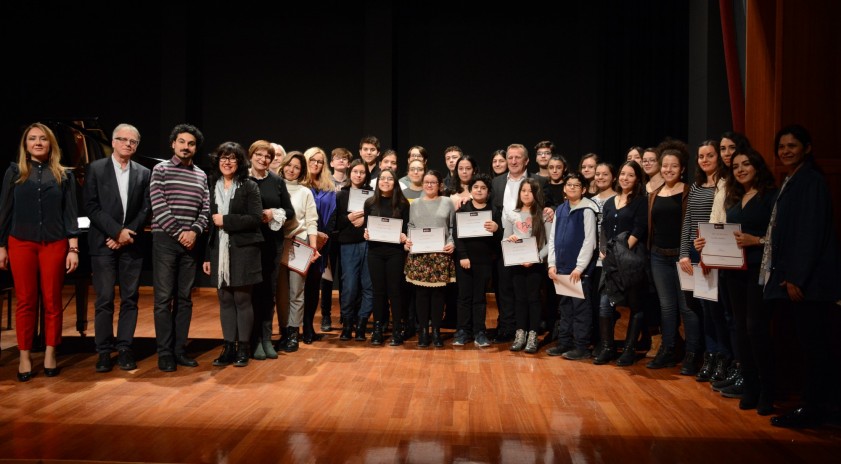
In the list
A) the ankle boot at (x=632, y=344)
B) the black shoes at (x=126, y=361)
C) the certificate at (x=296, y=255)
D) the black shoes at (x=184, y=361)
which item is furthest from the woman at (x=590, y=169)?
the black shoes at (x=126, y=361)

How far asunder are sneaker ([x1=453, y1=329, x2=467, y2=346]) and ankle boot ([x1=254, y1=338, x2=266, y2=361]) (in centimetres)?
151

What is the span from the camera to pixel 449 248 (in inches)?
206

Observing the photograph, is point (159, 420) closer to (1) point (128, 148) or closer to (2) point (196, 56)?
(1) point (128, 148)

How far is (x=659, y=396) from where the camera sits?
3.90 meters

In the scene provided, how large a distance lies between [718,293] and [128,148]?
3745 millimetres

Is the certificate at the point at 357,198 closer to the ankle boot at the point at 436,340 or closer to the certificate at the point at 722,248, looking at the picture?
the ankle boot at the point at 436,340

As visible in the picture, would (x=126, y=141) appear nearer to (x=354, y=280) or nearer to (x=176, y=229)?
(x=176, y=229)

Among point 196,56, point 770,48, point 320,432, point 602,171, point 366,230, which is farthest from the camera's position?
point 196,56

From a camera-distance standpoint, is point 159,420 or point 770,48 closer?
point 159,420

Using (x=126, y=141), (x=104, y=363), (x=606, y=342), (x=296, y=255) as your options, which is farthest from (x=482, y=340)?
(x=126, y=141)

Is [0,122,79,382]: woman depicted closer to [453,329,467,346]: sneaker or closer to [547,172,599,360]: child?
[453,329,467,346]: sneaker

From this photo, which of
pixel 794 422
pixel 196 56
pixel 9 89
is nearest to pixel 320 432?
pixel 794 422

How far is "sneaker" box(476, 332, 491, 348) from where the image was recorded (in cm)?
530

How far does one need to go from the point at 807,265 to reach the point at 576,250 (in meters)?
1.90
